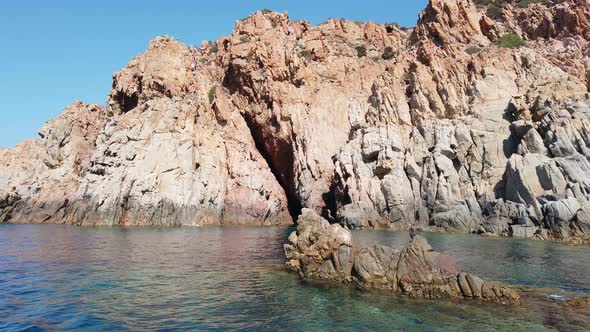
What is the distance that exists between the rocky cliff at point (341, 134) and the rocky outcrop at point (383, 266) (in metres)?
27.1

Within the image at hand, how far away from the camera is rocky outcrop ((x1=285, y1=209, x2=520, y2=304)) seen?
16.8 meters

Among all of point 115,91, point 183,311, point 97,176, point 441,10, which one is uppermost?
point 441,10

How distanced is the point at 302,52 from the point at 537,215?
52.2m

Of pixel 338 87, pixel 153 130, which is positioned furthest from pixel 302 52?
pixel 153 130

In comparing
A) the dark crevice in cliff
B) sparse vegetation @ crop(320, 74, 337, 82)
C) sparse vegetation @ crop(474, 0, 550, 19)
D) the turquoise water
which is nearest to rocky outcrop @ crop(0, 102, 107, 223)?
the dark crevice in cliff

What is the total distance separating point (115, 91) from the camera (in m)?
71.1

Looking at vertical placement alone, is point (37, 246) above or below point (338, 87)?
below

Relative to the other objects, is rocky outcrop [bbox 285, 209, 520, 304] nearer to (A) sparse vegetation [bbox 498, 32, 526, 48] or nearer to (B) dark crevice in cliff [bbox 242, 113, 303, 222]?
(B) dark crevice in cliff [bbox 242, 113, 303, 222]

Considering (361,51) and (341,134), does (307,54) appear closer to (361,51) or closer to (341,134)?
(361,51)

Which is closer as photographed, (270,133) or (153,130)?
(153,130)

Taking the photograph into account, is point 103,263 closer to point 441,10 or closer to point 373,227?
point 373,227

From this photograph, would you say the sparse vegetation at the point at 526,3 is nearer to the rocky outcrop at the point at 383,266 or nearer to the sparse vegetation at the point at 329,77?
the sparse vegetation at the point at 329,77

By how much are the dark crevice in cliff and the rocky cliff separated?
32cm

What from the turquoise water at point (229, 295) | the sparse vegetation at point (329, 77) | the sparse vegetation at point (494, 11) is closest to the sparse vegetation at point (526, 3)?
the sparse vegetation at point (494, 11)
